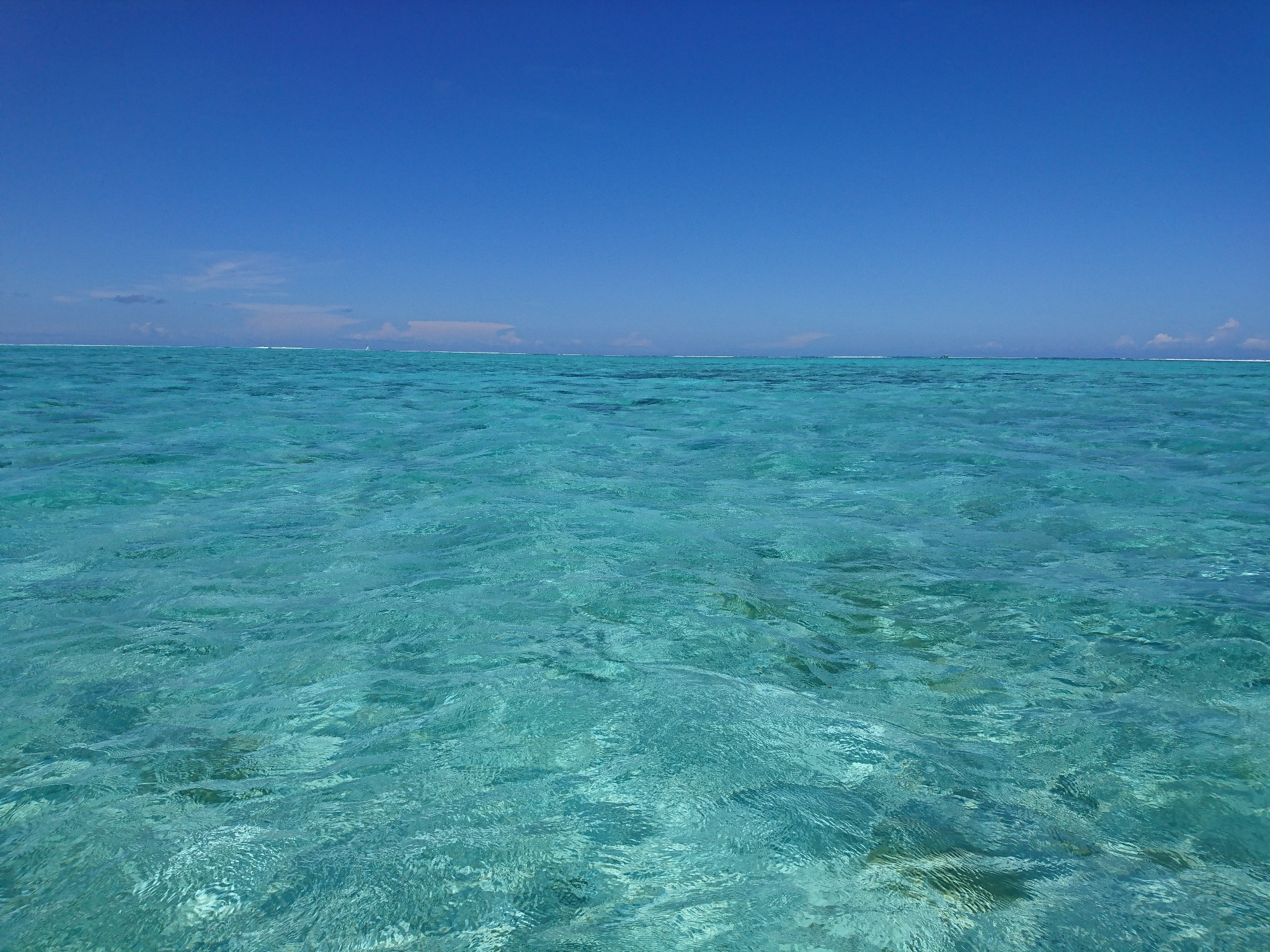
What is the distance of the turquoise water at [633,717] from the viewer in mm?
1797

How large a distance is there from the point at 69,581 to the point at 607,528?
3.52 m

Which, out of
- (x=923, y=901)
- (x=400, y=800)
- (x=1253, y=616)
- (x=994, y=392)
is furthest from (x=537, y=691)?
(x=994, y=392)

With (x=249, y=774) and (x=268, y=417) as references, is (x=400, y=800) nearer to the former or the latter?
(x=249, y=774)

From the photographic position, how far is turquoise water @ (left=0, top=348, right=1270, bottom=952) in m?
1.80

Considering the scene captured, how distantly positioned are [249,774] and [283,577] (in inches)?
88.4

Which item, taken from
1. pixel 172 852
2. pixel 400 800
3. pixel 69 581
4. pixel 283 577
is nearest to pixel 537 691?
pixel 400 800

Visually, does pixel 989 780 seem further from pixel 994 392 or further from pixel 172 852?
pixel 994 392

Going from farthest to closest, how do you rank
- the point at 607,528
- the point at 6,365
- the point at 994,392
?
the point at 6,365
the point at 994,392
the point at 607,528

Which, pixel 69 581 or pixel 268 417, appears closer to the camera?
pixel 69 581

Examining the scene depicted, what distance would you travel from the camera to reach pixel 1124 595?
4.09 metres

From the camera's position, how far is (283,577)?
174 inches

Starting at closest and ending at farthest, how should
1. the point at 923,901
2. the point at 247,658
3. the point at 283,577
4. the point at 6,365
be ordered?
the point at 923,901 → the point at 247,658 → the point at 283,577 → the point at 6,365

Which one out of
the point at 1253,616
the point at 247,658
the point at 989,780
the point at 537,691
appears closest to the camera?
the point at 989,780

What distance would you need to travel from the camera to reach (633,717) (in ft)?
9.09
